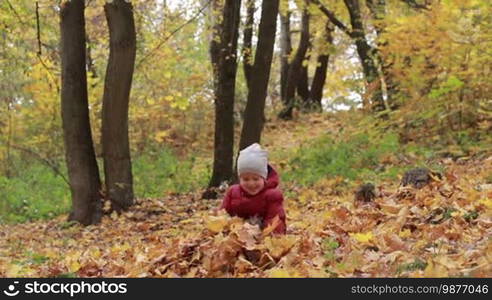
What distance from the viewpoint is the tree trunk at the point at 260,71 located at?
11.7 meters

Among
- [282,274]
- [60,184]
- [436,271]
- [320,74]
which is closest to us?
[436,271]

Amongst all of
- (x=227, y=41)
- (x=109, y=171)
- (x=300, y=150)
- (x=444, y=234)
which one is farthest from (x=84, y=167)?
(x=444, y=234)

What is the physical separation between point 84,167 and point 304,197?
3596 mm

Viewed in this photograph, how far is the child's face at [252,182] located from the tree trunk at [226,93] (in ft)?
21.5

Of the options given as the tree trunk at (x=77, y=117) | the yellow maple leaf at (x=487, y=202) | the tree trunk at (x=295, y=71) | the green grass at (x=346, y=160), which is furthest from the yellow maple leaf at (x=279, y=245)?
the tree trunk at (x=295, y=71)

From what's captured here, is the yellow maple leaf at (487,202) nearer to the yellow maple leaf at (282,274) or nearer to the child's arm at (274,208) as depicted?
the child's arm at (274,208)

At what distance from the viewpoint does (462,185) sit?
798cm

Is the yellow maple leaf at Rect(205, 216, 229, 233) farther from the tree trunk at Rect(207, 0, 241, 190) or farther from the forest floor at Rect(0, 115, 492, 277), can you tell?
the tree trunk at Rect(207, 0, 241, 190)

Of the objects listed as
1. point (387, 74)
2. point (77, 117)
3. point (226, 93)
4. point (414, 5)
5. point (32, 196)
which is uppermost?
point (414, 5)

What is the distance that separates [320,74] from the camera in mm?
24859

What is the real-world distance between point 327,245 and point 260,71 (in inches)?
262

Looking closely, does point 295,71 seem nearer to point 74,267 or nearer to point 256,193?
point 256,193

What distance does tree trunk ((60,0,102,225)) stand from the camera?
448 inches

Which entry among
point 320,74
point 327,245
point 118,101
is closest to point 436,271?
point 327,245
